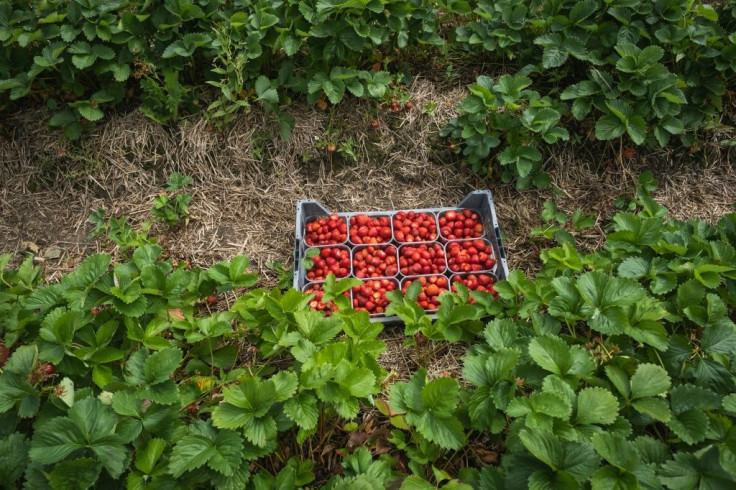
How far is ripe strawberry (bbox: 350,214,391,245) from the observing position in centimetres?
326

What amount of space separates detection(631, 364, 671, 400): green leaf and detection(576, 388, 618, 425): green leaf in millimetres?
126

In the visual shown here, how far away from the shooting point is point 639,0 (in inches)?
131

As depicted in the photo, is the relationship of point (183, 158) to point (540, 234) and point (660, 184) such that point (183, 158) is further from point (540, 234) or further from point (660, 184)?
point (660, 184)

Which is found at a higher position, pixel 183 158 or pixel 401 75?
pixel 401 75

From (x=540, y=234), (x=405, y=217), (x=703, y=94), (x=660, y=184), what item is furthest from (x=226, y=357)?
(x=703, y=94)

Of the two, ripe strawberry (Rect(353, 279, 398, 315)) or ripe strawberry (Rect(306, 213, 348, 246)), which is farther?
ripe strawberry (Rect(306, 213, 348, 246))

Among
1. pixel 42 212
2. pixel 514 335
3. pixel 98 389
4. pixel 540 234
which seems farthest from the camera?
pixel 42 212

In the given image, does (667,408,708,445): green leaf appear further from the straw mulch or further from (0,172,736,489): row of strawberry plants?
the straw mulch

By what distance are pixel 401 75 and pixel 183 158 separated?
1726 millimetres

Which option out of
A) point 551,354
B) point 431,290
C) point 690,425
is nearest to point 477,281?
point 431,290

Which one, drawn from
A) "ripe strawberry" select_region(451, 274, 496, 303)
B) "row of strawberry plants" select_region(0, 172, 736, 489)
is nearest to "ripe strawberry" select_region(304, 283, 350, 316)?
"row of strawberry plants" select_region(0, 172, 736, 489)

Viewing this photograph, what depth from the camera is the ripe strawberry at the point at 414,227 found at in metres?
3.27

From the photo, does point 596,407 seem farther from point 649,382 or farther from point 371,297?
point 371,297

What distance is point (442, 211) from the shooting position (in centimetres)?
342
